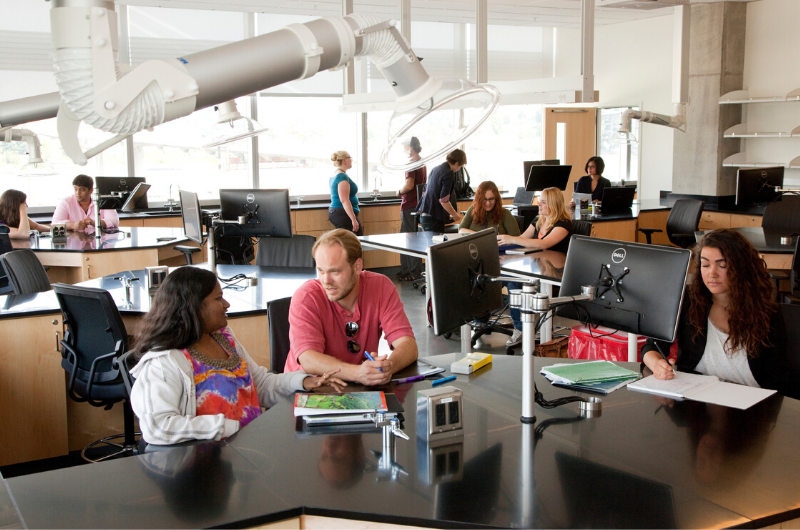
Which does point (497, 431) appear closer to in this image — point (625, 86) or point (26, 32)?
point (26, 32)

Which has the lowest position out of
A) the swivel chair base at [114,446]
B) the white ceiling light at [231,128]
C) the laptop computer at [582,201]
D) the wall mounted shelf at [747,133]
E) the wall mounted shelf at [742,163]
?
the swivel chair base at [114,446]

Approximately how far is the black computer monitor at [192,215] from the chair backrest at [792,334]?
305cm

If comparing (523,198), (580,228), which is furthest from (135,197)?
(523,198)

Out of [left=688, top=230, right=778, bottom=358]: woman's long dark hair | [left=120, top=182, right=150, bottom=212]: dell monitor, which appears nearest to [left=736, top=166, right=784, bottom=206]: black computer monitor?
[left=688, top=230, right=778, bottom=358]: woman's long dark hair

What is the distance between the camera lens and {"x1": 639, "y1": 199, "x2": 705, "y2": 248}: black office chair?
24.9 ft

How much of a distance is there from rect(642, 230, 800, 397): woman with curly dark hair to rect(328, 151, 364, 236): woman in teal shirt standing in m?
5.59

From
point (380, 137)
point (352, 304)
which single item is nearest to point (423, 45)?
point (380, 137)

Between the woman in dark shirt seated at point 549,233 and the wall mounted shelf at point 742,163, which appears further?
the wall mounted shelf at point 742,163

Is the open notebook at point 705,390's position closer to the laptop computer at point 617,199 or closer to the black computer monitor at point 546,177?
the laptop computer at point 617,199

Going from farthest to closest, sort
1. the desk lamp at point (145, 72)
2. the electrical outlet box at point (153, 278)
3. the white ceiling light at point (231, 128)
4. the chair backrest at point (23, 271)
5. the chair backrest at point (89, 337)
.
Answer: the white ceiling light at point (231, 128) < the chair backrest at point (23, 271) < the electrical outlet box at point (153, 278) < the chair backrest at point (89, 337) < the desk lamp at point (145, 72)

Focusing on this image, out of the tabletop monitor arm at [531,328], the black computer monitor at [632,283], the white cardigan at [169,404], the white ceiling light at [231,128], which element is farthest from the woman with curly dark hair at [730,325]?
the white ceiling light at [231,128]

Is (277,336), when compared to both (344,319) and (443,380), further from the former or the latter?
(443,380)

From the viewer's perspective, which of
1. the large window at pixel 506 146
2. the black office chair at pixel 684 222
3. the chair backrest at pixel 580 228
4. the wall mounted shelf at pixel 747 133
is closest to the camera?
the chair backrest at pixel 580 228

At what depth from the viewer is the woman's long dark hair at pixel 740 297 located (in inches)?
99.9
